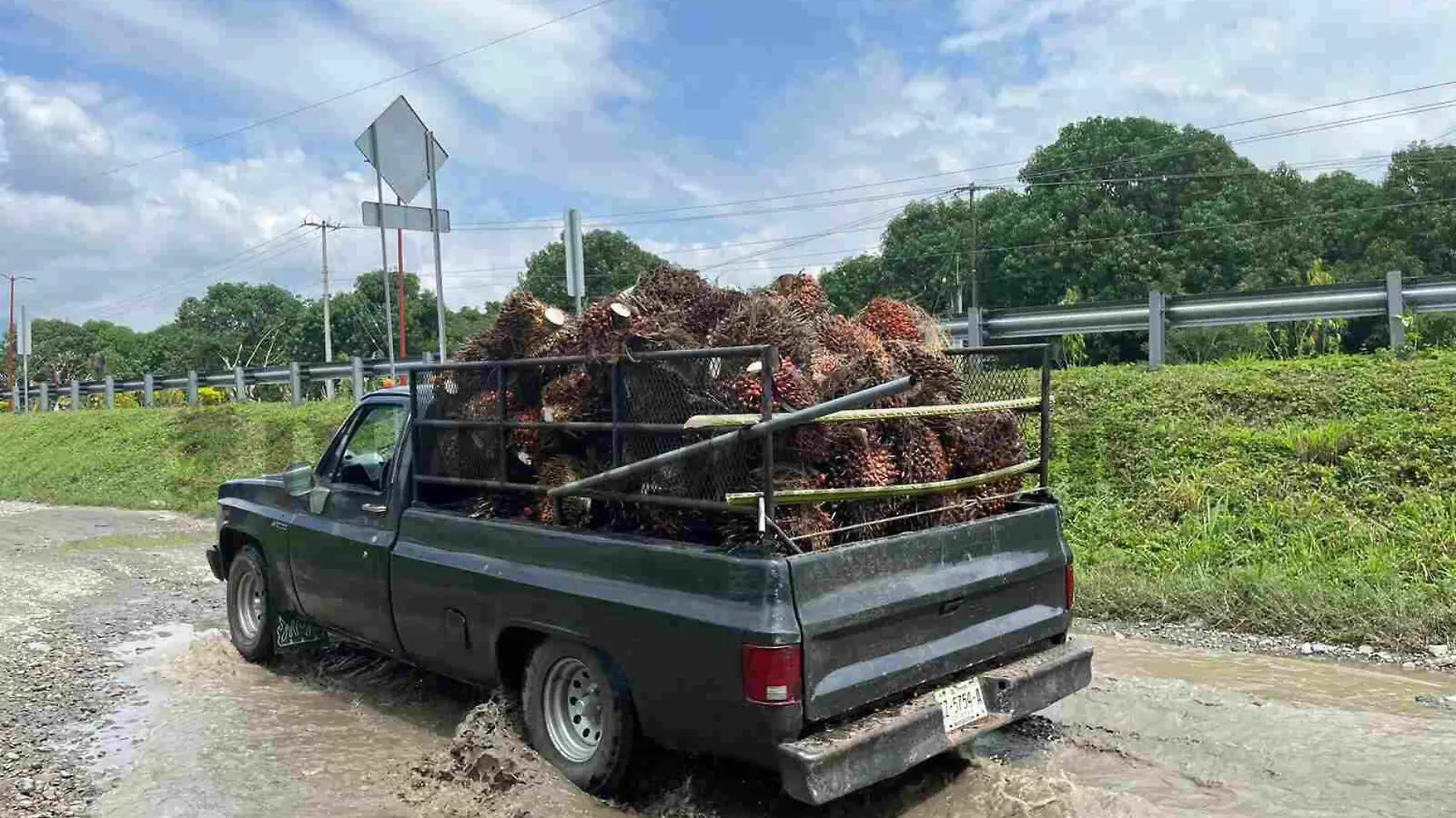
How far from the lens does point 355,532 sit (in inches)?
220

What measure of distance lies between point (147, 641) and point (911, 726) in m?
6.04

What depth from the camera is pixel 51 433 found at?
77.3 ft

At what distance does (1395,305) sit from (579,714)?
881 cm

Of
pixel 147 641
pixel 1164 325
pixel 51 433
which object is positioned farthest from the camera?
pixel 51 433

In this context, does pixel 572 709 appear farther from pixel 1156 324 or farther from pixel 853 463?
pixel 1156 324

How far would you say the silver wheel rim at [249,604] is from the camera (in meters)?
6.68

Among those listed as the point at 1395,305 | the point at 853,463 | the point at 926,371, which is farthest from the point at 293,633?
the point at 1395,305

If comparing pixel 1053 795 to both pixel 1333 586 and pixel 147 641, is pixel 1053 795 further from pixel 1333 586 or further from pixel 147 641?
pixel 147 641

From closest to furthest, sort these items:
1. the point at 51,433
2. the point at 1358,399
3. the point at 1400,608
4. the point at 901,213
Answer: the point at 1400,608
the point at 1358,399
the point at 51,433
the point at 901,213

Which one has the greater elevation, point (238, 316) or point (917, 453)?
point (238, 316)

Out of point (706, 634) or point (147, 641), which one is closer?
point (706, 634)

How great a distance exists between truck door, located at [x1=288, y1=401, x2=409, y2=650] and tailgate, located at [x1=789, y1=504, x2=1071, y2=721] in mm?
2554

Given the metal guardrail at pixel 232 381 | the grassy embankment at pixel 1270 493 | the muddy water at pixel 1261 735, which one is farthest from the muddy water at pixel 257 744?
the metal guardrail at pixel 232 381

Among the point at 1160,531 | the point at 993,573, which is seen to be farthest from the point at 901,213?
the point at 993,573
